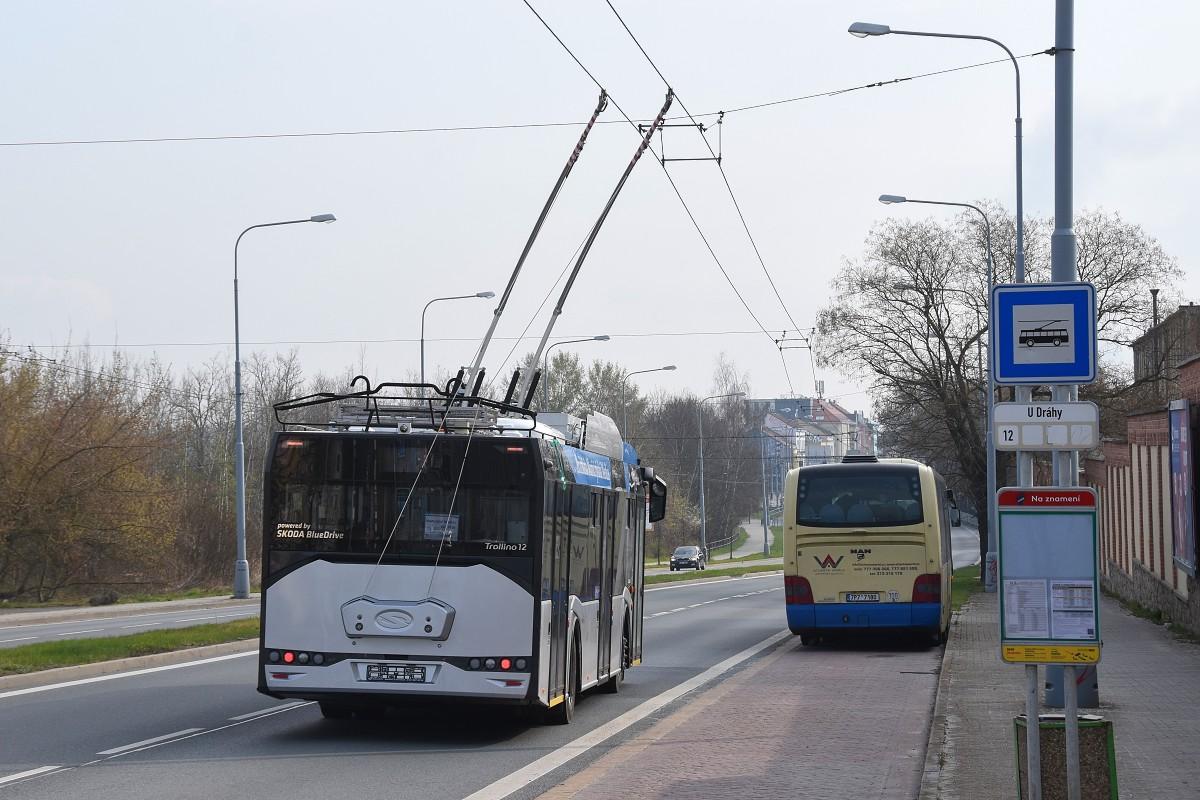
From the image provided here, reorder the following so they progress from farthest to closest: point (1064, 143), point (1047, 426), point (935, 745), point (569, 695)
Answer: point (569, 695) < point (1064, 143) < point (935, 745) < point (1047, 426)

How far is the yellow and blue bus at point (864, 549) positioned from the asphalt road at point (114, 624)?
37.3 feet

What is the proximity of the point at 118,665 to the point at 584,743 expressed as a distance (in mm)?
7673

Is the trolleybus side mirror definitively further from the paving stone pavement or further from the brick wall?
the brick wall

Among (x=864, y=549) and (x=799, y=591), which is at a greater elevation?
(x=864, y=549)

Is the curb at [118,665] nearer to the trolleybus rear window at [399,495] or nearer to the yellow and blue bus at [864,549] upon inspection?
the trolleybus rear window at [399,495]

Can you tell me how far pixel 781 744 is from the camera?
37.7 ft

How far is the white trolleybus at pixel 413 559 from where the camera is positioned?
11.1 meters

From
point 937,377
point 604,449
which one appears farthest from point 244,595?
point 604,449

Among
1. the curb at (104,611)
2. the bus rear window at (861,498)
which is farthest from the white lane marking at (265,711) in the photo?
the curb at (104,611)

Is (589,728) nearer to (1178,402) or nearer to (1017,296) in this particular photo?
(1017,296)

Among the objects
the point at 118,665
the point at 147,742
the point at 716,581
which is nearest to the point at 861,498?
the point at 118,665

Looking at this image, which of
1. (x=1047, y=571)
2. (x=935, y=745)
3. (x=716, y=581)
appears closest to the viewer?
(x=1047, y=571)

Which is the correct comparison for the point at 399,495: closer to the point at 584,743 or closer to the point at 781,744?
the point at 584,743

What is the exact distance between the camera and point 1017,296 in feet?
28.5
